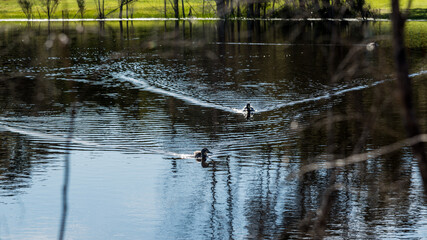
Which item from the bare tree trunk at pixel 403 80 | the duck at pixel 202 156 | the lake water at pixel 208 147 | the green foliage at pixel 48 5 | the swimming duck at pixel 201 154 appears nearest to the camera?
the bare tree trunk at pixel 403 80

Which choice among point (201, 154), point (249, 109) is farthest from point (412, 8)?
point (201, 154)

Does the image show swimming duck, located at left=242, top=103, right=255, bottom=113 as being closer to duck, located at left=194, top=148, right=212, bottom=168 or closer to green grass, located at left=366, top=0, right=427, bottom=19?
duck, located at left=194, top=148, right=212, bottom=168

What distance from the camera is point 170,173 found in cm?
1666

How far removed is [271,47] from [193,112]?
28.8 meters

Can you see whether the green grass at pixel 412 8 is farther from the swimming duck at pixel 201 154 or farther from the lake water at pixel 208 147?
the swimming duck at pixel 201 154

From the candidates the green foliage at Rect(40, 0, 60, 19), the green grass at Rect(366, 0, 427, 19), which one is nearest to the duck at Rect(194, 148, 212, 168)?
the green foliage at Rect(40, 0, 60, 19)

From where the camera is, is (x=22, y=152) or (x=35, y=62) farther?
(x=35, y=62)

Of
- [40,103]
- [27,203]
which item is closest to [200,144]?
[27,203]

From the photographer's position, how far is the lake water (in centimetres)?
1223

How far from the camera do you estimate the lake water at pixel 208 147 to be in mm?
12234

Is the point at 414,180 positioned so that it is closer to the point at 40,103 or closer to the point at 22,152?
the point at 22,152

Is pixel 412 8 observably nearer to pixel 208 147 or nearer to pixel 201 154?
pixel 208 147

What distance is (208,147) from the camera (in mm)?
19422

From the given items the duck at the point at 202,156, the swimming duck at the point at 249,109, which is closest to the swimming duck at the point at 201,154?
the duck at the point at 202,156
